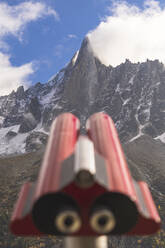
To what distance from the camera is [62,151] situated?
1229 centimetres

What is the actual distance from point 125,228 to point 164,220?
112 feet

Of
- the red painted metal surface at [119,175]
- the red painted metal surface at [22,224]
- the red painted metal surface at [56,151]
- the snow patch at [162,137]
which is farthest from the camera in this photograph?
the snow patch at [162,137]

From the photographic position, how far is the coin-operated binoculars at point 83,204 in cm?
1013

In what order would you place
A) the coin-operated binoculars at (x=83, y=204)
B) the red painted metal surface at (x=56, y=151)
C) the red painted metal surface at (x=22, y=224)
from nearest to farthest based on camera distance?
the coin-operated binoculars at (x=83, y=204)
the red painted metal surface at (x=56, y=151)
the red painted metal surface at (x=22, y=224)

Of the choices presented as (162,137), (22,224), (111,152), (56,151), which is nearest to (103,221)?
(22,224)

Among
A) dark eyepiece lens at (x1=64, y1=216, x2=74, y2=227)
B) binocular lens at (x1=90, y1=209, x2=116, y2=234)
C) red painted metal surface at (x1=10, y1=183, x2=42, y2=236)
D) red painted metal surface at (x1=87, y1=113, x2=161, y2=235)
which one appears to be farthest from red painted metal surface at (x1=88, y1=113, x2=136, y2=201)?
red painted metal surface at (x1=10, y1=183, x2=42, y2=236)

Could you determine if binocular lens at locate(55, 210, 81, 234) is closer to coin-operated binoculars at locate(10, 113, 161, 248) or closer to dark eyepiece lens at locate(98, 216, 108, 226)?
coin-operated binoculars at locate(10, 113, 161, 248)

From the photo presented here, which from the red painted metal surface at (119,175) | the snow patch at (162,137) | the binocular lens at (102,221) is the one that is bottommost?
the binocular lens at (102,221)

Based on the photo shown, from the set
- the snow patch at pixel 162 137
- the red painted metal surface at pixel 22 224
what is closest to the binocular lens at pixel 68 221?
the red painted metal surface at pixel 22 224

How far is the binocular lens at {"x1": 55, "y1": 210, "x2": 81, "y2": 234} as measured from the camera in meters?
10.2

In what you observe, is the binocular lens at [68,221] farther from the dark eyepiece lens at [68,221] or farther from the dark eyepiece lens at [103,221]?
the dark eyepiece lens at [103,221]

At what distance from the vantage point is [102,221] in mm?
10344

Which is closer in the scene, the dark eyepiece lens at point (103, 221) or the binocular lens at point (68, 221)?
the binocular lens at point (68, 221)

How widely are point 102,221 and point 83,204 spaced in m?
0.90
